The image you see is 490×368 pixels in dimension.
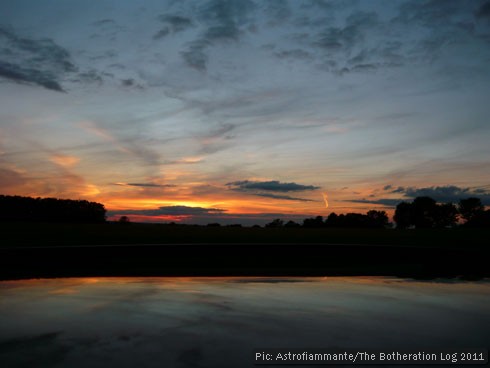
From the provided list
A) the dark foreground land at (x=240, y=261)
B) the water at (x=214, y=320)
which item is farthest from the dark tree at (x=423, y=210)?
the water at (x=214, y=320)

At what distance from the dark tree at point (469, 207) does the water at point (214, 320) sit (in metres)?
92.5

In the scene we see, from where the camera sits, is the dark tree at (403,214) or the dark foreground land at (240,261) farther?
the dark tree at (403,214)

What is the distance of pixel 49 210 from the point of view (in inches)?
1982

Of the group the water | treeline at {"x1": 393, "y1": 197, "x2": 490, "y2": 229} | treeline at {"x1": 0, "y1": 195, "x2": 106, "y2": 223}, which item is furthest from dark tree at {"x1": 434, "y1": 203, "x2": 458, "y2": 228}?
the water

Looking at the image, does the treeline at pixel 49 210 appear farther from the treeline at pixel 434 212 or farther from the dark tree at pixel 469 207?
the dark tree at pixel 469 207

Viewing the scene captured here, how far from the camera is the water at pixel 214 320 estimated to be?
167 inches

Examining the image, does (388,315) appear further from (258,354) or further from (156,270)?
(156,270)

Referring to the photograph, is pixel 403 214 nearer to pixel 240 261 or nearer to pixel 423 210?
pixel 423 210

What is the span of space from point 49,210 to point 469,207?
85319 millimetres

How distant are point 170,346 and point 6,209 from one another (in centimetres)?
5098

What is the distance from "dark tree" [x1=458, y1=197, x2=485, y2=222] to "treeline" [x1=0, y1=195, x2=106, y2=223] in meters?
77.9

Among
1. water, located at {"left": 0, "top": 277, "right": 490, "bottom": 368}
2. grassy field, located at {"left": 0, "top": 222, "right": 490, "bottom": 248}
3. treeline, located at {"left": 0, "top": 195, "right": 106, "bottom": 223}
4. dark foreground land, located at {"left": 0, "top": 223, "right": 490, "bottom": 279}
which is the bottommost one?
water, located at {"left": 0, "top": 277, "right": 490, "bottom": 368}

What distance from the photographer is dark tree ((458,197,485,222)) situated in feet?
292

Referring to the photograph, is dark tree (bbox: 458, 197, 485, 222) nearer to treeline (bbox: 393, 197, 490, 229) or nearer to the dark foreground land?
treeline (bbox: 393, 197, 490, 229)
